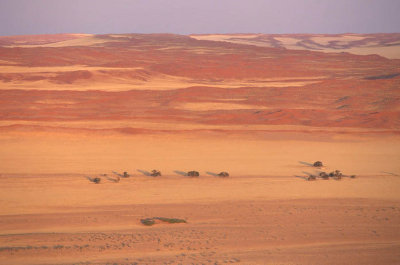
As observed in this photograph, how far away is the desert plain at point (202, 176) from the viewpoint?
7141 millimetres

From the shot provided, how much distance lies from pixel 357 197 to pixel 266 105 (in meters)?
17.0

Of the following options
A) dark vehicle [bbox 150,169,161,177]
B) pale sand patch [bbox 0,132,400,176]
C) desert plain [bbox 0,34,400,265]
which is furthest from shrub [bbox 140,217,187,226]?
pale sand patch [bbox 0,132,400,176]

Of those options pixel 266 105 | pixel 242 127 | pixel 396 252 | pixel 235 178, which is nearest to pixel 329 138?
pixel 242 127

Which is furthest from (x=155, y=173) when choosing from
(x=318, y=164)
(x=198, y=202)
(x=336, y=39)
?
(x=336, y=39)

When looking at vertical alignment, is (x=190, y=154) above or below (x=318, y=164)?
below

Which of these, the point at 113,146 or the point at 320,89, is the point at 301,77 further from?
the point at 113,146

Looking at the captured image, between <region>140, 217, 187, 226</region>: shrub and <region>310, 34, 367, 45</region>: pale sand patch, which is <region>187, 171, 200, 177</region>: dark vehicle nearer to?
<region>140, 217, 187, 226</region>: shrub

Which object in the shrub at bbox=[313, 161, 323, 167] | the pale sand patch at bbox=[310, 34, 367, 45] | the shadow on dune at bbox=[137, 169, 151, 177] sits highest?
the pale sand patch at bbox=[310, 34, 367, 45]

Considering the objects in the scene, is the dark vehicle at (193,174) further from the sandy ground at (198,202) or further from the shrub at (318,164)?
the shrub at (318,164)

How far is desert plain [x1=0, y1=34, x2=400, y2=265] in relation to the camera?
281 inches

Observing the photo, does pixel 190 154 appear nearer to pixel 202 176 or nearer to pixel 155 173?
pixel 202 176

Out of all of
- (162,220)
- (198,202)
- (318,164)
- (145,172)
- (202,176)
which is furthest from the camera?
(318,164)

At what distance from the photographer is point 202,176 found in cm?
1269

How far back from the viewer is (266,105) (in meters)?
27.2
